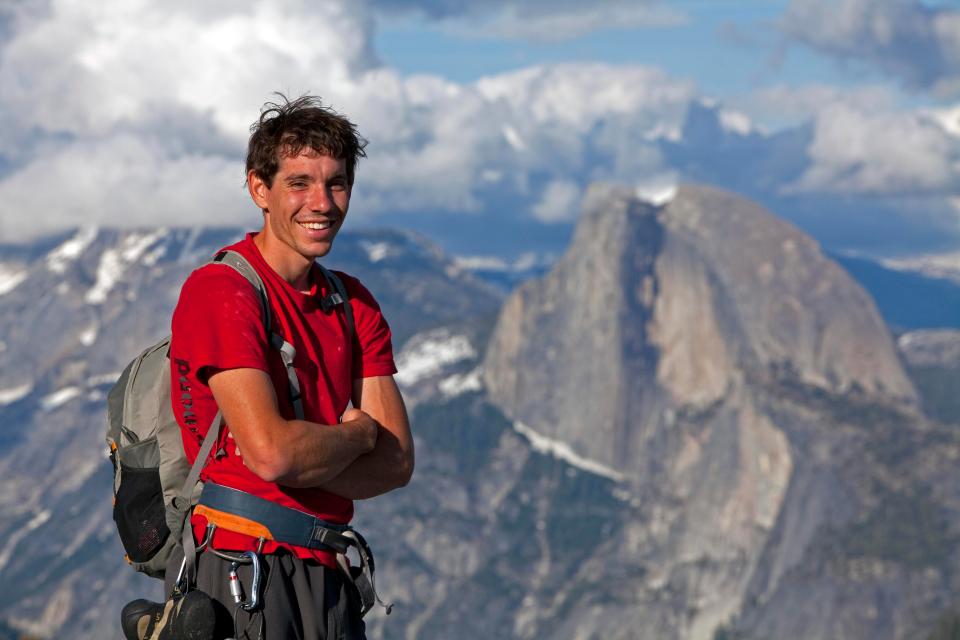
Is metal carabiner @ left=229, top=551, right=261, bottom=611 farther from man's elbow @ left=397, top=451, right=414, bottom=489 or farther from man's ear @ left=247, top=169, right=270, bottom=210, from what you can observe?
man's ear @ left=247, top=169, right=270, bottom=210

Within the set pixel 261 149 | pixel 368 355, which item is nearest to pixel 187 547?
pixel 368 355

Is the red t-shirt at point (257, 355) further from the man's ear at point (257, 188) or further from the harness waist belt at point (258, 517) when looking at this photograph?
the man's ear at point (257, 188)

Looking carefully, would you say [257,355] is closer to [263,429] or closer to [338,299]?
[263,429]

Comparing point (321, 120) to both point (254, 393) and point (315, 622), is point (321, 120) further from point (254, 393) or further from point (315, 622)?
point (315, 622)

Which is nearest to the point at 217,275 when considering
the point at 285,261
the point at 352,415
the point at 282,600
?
the point at 285,261

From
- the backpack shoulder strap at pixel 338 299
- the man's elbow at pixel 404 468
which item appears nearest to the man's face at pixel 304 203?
the backpack shoulder strap at pixel 338 299

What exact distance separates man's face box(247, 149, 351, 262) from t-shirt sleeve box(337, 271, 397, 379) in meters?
1.03

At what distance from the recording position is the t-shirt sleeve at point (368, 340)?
48.7 ft

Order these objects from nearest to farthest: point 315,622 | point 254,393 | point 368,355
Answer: point 254,393
point 315,622
point 368,355

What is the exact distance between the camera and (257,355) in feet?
42.5

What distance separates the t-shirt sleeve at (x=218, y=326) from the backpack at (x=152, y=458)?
1.13 ft

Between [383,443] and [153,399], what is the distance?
2381 millimetres

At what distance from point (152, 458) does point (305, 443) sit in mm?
1935

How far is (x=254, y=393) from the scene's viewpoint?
42.2 feet
